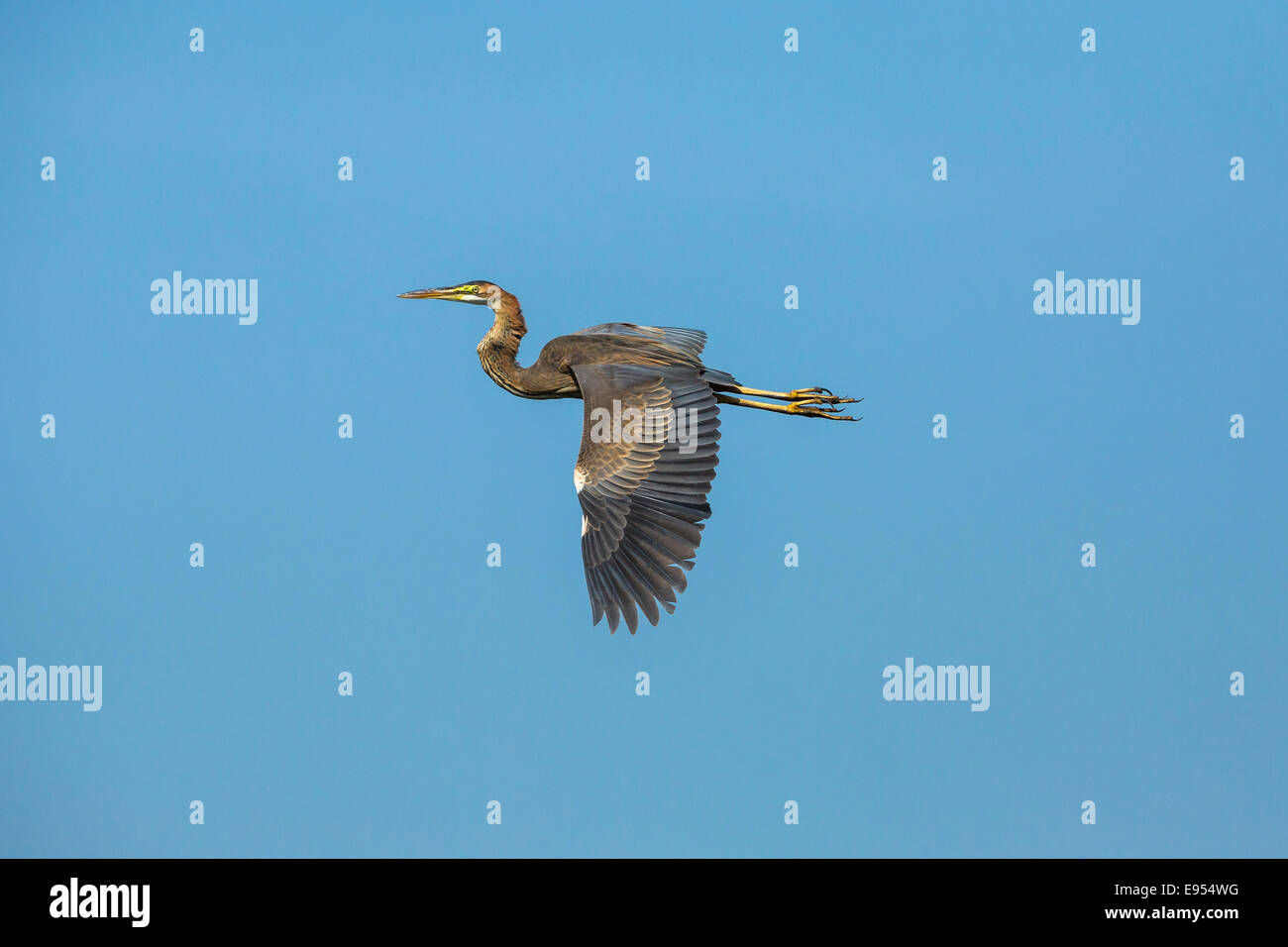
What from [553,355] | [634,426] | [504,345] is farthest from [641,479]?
[504,345]

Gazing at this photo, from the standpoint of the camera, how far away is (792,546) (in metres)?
22.2

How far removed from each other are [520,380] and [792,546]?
435cm

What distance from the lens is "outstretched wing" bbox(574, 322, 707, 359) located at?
1972cm

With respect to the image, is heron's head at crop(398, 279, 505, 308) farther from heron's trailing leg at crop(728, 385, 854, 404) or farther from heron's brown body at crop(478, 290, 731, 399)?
heron's trailing leg at crop(728, 385, 854, 404)

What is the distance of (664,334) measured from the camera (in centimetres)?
2020

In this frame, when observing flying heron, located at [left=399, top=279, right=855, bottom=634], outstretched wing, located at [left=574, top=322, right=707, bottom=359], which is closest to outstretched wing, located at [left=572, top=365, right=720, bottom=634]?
flying heron, located at [left=399, top=279, right=855, bottom=634]

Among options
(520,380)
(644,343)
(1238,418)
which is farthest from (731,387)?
(1238,418)

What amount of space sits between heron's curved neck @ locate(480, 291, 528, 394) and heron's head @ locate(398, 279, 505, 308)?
128mm

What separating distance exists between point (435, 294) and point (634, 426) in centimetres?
391

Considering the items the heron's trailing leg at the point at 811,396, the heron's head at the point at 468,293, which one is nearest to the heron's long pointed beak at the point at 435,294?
the heron's head at the point at 468,293

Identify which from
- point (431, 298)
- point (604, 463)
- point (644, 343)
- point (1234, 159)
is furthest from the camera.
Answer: point (1234, 159)

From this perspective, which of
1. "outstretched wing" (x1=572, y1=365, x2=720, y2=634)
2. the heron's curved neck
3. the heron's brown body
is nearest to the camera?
"outstretched wing" (x1=572, y1=365, x2=720, y2=634)
